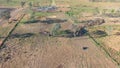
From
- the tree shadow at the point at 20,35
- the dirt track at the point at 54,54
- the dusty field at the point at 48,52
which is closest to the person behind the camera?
the dirt track at the point at 54,54

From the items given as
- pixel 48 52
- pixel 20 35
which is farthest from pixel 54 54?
pixel 20 35

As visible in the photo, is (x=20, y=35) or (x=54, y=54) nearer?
(x=54, y=54)

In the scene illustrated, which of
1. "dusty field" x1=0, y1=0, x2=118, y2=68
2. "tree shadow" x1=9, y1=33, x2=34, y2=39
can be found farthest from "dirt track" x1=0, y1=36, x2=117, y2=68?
"tree shadow" x1=9, y1=33, x2=34, y2=39

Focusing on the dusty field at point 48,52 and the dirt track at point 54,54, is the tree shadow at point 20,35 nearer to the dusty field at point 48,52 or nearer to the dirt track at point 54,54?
the dusty field at point 48,52

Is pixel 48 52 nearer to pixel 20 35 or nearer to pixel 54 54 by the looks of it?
pixel 54 54

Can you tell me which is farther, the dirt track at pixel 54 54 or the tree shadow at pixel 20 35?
the tree shadow at pixel 20 35

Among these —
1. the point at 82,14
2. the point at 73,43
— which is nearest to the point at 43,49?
the point at 73,43

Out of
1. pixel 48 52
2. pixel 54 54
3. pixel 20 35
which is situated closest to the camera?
pixel 54 54

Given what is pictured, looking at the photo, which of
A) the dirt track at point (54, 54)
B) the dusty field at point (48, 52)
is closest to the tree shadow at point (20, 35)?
the dusty field at point (48, 52)

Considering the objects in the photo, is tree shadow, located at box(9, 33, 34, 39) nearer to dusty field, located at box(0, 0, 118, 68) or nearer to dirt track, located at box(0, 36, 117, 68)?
dusty field, located at box(0, 0, 118, 68)
